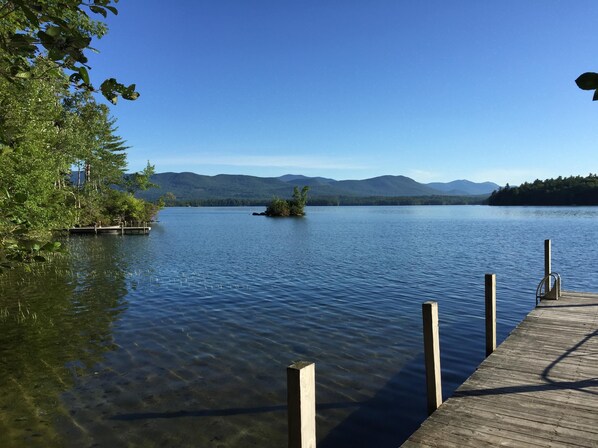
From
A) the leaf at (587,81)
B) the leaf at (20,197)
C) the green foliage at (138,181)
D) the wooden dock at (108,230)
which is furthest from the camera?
the green foliage at (138,181)

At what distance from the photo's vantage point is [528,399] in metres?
6.88

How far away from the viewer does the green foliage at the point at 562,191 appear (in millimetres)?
169500

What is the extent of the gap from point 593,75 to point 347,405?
834 cm

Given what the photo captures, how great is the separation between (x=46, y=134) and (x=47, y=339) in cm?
1507

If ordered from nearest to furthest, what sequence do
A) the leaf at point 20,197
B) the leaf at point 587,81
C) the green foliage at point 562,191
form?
the leaf at point 587,81 → the leaf at point 20,197 → the green foliage at point 562,191

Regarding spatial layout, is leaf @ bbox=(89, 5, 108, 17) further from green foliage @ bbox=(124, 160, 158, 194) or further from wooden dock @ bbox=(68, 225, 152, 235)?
green foliage @ bbox=(124, 160, 158, 194)

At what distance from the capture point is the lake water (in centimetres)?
809

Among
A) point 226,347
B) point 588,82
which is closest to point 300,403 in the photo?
point 588,82

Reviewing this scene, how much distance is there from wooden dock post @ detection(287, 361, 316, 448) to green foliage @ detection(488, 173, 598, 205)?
199579mm

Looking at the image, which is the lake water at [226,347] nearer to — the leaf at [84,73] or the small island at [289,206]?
the leaf at [84,73]

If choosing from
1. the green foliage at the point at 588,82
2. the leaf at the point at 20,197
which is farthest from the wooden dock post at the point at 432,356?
the leaf at the point at 20,197

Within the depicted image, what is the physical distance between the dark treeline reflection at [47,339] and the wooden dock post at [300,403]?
18.1ft

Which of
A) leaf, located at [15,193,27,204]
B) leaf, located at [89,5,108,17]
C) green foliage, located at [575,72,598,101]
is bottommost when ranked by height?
leaf, located at [15,193,27,204]

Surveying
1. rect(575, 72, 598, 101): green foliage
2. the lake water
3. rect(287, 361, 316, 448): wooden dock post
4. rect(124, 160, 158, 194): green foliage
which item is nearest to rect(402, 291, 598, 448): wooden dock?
the lake water
